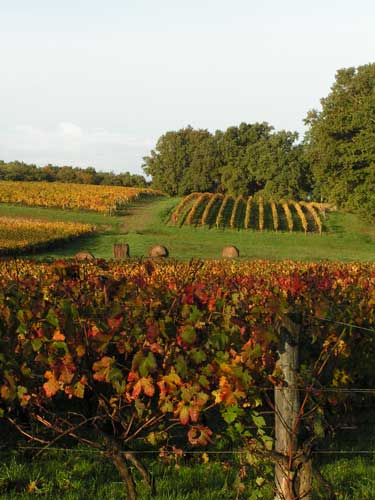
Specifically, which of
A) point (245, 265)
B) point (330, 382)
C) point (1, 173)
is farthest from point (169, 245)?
point (1, 173)

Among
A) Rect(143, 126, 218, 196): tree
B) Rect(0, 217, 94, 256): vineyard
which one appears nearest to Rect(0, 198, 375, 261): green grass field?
Rect(0, 217, 94, 256): vineyard

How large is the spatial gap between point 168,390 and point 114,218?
56433 mm

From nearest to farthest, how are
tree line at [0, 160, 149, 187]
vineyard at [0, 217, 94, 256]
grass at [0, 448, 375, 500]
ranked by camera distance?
grass at [0, 448, 375, 500], vineyard at [0, 217, 94, 256], tree line at [0, 160, 149, 187]

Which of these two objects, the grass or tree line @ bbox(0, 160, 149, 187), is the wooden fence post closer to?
the grass

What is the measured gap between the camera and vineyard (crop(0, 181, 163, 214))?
217 ft

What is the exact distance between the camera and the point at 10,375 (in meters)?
5.09

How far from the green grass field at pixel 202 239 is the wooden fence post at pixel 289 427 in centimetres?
3510

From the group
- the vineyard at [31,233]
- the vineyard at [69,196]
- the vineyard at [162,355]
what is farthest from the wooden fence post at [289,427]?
the vineyard at [69,196]

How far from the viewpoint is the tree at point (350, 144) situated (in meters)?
46.7

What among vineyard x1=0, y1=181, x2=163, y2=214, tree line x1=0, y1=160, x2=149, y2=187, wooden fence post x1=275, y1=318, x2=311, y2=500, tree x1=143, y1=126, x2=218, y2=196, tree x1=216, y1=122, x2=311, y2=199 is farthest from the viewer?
tree x1=143, y1=126, x2=218, y2=196

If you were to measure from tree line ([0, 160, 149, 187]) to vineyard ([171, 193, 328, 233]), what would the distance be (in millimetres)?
40251

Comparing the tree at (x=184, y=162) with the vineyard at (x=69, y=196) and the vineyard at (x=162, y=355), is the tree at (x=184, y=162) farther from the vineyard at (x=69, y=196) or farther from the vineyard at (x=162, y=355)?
the vineyard at (x=162, y=355)

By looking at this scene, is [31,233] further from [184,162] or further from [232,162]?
[184,162]

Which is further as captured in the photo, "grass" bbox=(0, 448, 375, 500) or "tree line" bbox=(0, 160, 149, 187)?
"tree line" bbox=(0, 160, 149, 187)
